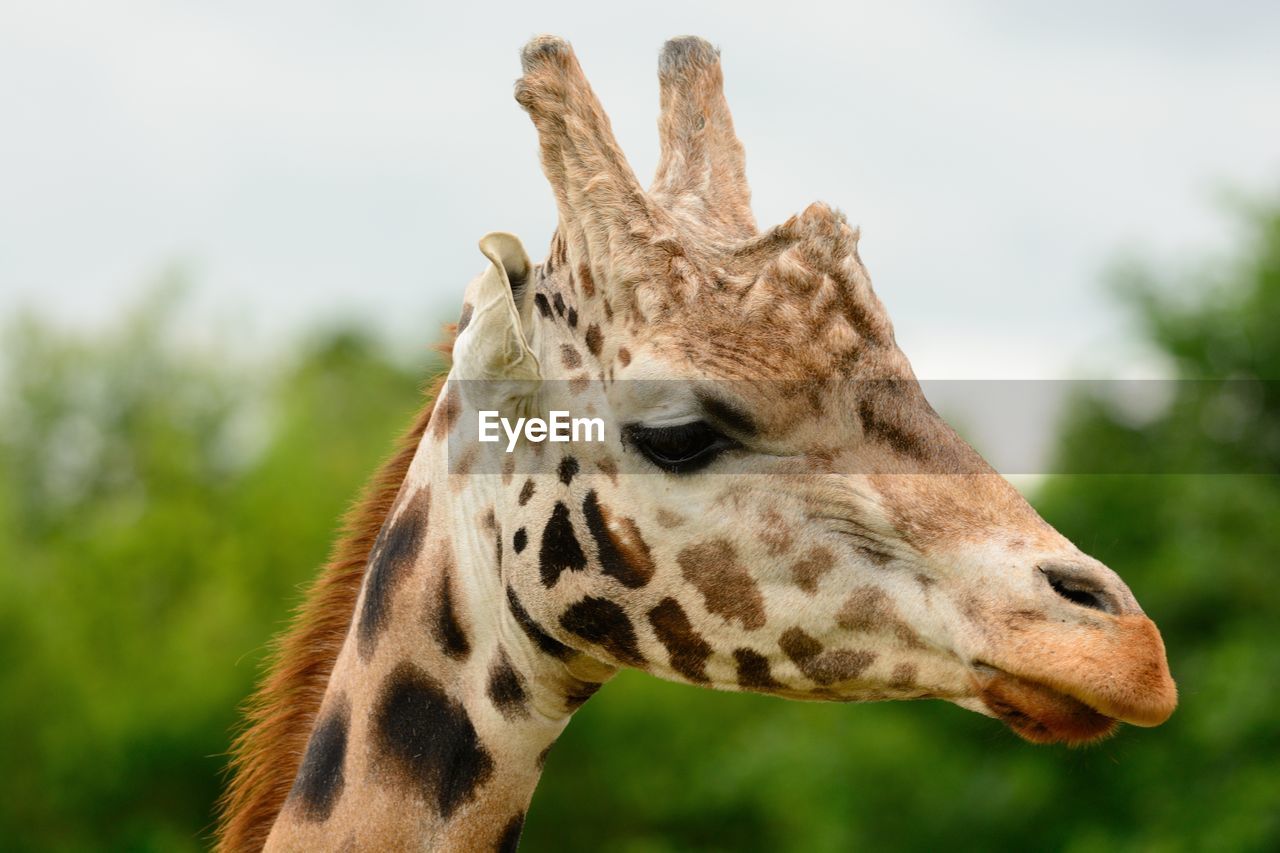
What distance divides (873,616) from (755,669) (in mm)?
471

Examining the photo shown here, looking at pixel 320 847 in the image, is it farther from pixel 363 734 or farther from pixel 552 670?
pixel 552 670

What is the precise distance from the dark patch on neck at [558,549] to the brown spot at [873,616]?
96 centimetres

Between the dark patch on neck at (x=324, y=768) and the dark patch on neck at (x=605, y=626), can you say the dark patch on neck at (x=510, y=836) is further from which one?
the dark patch on neck at (x=605, y=626)

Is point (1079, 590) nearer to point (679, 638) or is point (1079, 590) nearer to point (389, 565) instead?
point (679, 638)

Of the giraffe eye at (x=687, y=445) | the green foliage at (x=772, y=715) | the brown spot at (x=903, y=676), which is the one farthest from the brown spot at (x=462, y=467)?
the green foliage at (x=772, y=715)

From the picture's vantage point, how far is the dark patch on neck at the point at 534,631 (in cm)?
525

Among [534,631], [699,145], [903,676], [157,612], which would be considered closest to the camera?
[903,676]

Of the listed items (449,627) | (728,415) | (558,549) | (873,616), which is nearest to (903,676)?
(873,616)

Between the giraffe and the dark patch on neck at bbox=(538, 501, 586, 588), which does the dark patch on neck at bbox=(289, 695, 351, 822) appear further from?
the dark patch on neck at bbox=(538, 501, 586, 588)

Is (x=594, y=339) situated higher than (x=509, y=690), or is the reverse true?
(x=594, y=339)

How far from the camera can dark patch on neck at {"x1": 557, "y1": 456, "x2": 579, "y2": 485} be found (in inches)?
205

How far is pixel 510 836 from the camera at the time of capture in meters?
5.36

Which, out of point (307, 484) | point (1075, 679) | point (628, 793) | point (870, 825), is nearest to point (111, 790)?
point (307, 484)

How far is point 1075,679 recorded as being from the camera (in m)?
4.39
